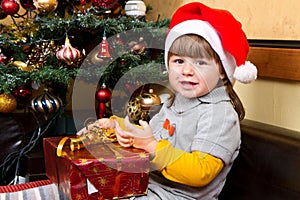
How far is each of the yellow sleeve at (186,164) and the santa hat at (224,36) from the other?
25 cm

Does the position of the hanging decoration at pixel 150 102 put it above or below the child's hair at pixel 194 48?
below

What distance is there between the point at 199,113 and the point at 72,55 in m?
0.68

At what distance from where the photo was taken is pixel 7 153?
1743 millimetres

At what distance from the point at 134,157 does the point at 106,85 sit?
2.97 ft

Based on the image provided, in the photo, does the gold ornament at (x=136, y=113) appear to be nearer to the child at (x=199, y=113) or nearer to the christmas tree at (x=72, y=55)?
the christmas tree at (x=72, y=55)

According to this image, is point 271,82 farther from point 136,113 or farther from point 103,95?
point 103,95

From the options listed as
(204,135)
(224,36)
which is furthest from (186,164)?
(224,36)

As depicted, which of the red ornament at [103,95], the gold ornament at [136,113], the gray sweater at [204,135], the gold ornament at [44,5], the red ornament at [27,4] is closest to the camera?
the gray sweater at [204,135]

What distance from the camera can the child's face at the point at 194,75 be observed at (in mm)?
1091

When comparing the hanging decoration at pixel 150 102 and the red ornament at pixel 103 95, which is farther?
the red ornament at pixel 103 95

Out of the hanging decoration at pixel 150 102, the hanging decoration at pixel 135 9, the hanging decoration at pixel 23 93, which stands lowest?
the hanging decoration at pixel 23 93

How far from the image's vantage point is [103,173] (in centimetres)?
95

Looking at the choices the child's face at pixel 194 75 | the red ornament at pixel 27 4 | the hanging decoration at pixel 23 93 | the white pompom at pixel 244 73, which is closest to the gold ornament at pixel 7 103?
the hanging decoration at pixel 23 93

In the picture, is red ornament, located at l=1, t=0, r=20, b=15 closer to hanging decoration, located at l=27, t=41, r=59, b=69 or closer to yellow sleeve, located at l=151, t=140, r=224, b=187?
hanging decoration, located at l=27, t=41, r=59, b=69
